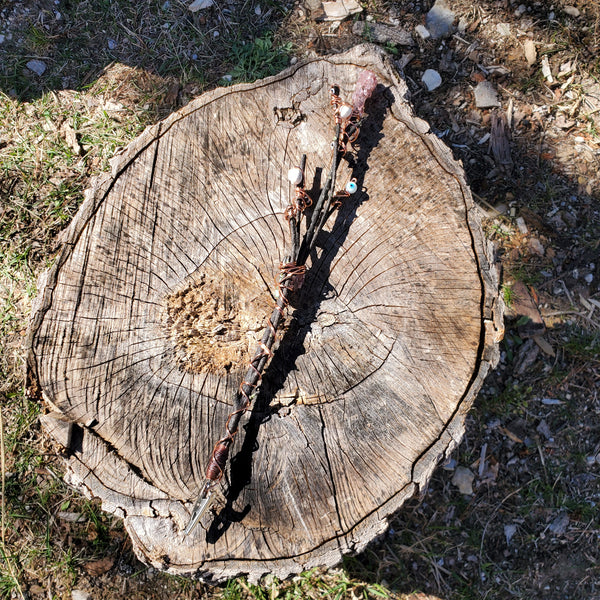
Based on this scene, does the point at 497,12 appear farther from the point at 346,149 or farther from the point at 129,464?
the point at 129,464

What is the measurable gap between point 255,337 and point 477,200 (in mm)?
1867

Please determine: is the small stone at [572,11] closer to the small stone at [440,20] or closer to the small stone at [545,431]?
the small stone at [440,20]

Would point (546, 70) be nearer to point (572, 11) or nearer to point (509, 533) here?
point (572, 11)

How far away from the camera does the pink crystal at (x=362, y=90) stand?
1.94 metres

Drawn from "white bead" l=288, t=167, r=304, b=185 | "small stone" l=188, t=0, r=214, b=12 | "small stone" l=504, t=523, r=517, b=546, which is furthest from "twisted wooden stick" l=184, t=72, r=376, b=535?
"small stone" l=504, t=523, r=517, b=546

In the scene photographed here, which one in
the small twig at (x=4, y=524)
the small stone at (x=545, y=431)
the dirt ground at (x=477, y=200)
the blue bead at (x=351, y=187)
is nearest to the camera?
the blue bead at (x=351, y=187)

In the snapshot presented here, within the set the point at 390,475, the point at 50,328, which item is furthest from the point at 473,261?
the point at 50,328

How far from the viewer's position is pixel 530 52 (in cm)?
312

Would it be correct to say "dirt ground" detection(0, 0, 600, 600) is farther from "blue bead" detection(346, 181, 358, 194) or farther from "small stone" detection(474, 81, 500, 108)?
"blue bead" detection(346, 181, 358, 194)

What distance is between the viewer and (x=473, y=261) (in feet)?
6.26

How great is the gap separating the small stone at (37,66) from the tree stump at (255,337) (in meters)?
1.68

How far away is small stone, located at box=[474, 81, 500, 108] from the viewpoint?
10.2 feet

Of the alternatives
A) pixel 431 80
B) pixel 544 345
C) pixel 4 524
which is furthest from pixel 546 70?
pixel 4 524

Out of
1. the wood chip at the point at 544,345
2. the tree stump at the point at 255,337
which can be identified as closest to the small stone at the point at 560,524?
the wood chip at the point at 544,345
